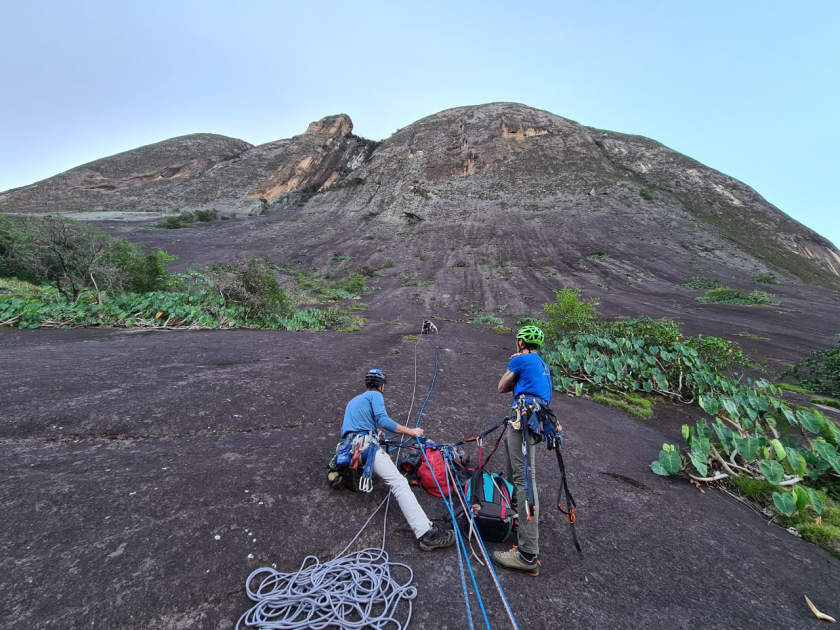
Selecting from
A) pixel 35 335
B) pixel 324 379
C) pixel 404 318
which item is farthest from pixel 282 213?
pixel 324 379

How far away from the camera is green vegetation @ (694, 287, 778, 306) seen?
20609 millimetres

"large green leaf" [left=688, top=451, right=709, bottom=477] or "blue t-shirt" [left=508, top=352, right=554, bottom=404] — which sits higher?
"blue t-shirt" [left=508, top=352, right=554, bottom=404]

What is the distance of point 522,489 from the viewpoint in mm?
2859

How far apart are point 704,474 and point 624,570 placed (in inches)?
89.8

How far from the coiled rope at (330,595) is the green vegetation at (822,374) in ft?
Answer: 39.7

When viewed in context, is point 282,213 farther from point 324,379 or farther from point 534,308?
point 324,379

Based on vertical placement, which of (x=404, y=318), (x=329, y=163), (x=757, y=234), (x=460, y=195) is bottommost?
(x=404, y=318)

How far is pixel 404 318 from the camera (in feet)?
60.9

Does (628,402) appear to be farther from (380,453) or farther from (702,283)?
(702,283)

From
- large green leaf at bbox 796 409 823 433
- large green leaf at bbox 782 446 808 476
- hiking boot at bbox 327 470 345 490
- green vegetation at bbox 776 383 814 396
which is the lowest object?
green vegetation at bbox 776 383 814 396

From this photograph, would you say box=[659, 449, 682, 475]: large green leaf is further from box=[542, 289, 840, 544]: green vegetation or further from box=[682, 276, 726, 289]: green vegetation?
box=[682, 276, 726, 289]: green vegetation

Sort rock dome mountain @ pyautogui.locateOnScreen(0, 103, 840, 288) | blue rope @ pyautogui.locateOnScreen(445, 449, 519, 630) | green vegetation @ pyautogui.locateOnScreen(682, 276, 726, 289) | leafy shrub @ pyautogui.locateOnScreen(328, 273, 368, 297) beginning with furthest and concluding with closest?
1. rock dome mountain @ pyautogui.locateOnScreen(0, 103, 840, 288)
2. leafy shrub @ pyautogui.locateOnScreen(328, 273, 368, 297)
3. green vegetation @ pyautogui.locateOnScreen(682, 276, 726, 289)
4. blue rope @ pyautogui.locateOnScreen(445, 449, 519, 630)

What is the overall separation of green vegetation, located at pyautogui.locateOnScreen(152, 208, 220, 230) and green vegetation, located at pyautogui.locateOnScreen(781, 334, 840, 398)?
55.3 m

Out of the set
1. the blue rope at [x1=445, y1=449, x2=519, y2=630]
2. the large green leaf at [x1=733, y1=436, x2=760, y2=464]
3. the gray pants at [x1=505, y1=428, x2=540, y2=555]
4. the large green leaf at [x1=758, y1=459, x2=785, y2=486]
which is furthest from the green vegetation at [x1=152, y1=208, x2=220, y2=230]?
the large green leaf at [x1=758, y1=459, x2=785, y2=486]
